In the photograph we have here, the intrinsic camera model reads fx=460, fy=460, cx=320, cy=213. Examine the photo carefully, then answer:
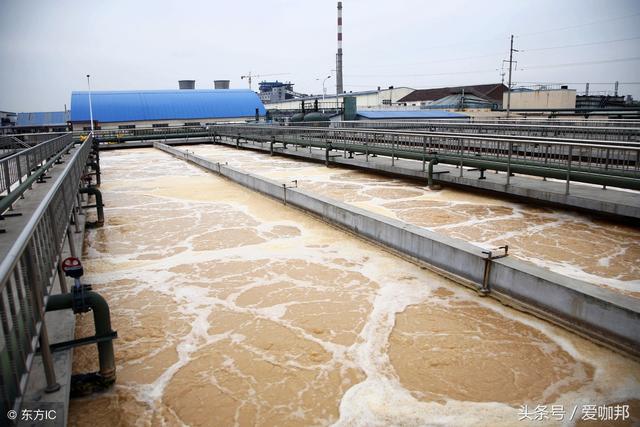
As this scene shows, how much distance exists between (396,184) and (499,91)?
62578 mm

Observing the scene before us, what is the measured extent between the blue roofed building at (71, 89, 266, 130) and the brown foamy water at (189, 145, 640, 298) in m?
33.4

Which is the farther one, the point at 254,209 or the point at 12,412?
the point at 254,209

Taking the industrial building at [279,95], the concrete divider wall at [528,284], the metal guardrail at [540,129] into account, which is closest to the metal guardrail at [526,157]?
the metal guardrail at [540,129]

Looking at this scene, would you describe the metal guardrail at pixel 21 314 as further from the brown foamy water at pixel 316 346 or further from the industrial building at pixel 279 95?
the industrial building at pixel 279 95

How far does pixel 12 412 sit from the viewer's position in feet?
7.95

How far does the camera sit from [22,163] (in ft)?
38.4

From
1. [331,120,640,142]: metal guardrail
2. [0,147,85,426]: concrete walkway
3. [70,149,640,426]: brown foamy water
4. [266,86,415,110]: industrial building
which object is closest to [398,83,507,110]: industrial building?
[266,86,415,110]: industrial building

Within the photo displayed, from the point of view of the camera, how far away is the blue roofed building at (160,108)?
154 feet

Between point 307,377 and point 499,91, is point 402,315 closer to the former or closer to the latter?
point 307,377

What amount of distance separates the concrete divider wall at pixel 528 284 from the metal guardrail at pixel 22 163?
658 cm

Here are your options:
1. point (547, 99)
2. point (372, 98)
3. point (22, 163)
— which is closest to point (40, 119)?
point (372, 98)

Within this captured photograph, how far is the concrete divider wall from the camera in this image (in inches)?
178

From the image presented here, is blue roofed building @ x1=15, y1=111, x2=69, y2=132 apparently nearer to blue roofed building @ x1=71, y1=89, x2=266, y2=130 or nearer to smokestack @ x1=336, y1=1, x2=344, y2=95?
blue roofed building @ x1=71, y1=89, x2=266, y2=130

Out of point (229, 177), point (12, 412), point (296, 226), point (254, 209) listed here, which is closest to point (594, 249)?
point (296, 226)
